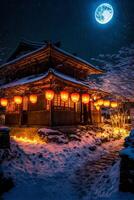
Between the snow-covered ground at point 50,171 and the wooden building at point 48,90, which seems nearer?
the snow-covered ground at point 50,171

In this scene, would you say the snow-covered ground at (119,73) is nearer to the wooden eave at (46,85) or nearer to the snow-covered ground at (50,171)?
the wooden eave at (46,85)

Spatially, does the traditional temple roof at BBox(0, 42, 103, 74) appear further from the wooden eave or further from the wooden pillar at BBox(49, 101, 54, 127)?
the wooden pillar at BBox(49, 101, 54, 127)

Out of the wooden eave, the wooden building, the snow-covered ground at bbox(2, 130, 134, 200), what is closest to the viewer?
the snow-covered ground at bbox(2, 130, 134, 200)

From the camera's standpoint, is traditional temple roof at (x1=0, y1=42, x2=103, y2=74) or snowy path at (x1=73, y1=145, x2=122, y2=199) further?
traditional temple roof at (x1=0, y1=42, x2=103, y2=74)

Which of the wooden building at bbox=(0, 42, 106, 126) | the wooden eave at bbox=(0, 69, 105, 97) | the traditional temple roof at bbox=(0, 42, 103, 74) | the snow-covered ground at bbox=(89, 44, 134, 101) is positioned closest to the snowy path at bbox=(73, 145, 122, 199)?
the wooden building at bbox=(0, 42, 106, 126)

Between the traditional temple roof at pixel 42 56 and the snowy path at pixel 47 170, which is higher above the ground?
the traditional temple roof at pixel 42 56

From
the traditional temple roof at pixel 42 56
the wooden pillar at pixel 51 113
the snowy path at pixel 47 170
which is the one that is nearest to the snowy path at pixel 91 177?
the snowy path at pixel 47 170

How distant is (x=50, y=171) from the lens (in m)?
9.62

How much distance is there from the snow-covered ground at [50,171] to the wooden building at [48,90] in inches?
169

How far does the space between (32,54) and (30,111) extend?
19.8 feet

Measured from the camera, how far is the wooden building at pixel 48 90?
16.3 meters

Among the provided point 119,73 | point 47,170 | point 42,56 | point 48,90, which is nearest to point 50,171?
point 47,170

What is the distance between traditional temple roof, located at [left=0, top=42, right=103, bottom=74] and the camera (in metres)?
18.0

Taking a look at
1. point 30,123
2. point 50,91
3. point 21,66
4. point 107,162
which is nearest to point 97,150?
point 107,162
